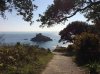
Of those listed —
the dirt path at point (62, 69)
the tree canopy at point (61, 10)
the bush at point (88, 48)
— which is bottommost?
the dirt path at point (62, 69)

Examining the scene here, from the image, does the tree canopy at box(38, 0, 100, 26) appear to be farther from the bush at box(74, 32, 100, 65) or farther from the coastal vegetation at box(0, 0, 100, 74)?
the bush at box(74, 32, 100, 65)

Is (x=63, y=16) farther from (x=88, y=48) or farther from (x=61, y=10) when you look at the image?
(x=88, y=48)

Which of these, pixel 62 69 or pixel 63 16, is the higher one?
pixel 63 16

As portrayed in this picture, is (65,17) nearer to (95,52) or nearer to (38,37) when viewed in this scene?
(95,52)

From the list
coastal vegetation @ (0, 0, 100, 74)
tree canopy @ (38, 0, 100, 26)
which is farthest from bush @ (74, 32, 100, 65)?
tree canopy @ (38, 0, 100, 26)

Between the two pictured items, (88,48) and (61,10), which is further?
(88,48)

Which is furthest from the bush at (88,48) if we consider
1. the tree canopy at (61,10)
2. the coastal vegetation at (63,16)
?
the tree canopy at (61,10)

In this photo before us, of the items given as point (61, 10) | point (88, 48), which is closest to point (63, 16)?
point (61, 10)

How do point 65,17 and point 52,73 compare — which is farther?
point 65,17

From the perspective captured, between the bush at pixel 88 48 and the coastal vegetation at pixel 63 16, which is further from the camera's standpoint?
the bush at pixel 88 48

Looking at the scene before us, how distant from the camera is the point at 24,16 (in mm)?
15258

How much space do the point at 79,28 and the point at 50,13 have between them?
5164cm

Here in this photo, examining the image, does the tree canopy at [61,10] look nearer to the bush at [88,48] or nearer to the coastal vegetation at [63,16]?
the coastal vegetation at [63,16]

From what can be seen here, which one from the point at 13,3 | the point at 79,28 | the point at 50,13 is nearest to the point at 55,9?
the point at 50,13
